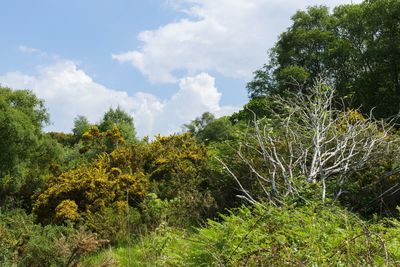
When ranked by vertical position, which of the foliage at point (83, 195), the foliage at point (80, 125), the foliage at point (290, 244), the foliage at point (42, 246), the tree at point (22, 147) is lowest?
the foliage at point (290, 244)

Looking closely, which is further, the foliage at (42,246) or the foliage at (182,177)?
the foliage at (182,177)

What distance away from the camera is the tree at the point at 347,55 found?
1025 inches

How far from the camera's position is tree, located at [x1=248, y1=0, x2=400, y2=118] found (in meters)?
26.0

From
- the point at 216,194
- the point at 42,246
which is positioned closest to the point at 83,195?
the point at 216,194

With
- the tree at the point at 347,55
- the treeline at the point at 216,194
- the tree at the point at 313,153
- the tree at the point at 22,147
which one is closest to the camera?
the treeline at the point at 216,194

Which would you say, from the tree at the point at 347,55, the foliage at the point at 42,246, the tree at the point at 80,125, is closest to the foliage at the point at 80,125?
the tree at the point at 80,125

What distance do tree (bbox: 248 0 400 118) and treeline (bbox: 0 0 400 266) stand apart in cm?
1136

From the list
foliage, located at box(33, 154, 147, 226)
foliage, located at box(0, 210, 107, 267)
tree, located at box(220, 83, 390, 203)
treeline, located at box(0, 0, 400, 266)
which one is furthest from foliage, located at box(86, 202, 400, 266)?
foliage, located at box(33, 154, 147, 226)

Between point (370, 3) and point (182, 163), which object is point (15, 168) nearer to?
point (182, 163)

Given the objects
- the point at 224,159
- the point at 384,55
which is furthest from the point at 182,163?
the point at 384,55

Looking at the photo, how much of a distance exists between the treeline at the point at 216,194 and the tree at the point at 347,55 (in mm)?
11359

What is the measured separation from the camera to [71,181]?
1124 cm

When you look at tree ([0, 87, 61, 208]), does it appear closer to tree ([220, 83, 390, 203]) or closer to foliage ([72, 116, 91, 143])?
tree ([220, 83, 390, 203])

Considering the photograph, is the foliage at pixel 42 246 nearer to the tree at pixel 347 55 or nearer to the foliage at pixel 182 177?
the foliage at pixel 182 177
